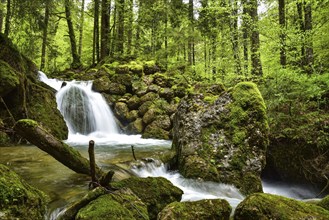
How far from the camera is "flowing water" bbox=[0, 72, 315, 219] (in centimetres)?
456

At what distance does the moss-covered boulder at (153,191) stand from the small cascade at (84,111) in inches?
302

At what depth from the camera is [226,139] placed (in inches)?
268

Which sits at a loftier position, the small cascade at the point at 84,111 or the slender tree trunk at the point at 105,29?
the slender tree trunk at the point at 105,29

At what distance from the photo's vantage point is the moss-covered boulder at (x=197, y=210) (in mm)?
3392

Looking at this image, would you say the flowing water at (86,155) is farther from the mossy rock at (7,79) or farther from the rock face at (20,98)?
the mossy rock at (7,79)

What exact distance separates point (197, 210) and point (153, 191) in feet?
3.02

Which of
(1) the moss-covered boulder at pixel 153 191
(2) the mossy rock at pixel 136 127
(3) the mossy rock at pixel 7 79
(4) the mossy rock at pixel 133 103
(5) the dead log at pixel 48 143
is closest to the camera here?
(5) the dead log at pixel 48 143

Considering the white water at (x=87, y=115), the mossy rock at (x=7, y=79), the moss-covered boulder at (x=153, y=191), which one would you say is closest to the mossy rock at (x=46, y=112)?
the white water at (x=87, y=115)

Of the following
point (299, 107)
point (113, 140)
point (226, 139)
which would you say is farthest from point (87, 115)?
point (299, 107)

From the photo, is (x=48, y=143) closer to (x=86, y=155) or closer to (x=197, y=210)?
(x=197, y=210)

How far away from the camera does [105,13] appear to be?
17297 mm

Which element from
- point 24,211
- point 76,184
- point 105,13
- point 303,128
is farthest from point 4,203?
point 105,13

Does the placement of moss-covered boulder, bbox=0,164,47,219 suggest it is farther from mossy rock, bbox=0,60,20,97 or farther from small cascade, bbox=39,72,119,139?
small cascade, bbox=39,72,119,139

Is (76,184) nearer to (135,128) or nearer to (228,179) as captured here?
(228,179)
